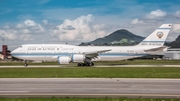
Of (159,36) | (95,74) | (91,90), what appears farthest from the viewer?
(159,36)

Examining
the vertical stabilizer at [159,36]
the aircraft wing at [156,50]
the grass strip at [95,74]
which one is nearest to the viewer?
the grass strip at [95,74]

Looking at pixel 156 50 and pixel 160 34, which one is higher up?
pixel 160 34

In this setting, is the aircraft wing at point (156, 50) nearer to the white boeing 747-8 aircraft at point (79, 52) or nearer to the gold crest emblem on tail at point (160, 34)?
the white boeing 747-8 aircraft at point (79, 52)

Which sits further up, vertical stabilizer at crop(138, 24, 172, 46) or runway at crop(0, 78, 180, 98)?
vertical stabilizer at crop(138, 24, 172, 46)

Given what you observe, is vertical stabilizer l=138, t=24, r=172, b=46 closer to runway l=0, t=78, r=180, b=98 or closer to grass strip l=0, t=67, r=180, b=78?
grass strip l=0, t=67, r=180, b=78

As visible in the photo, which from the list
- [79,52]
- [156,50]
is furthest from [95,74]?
[156,50]

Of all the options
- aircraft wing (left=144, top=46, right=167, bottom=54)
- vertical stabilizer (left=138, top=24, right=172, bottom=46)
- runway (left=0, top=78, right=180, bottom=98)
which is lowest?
runway (left=0, top=78, right=180, bottom=98)

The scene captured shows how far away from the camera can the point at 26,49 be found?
48.7 m

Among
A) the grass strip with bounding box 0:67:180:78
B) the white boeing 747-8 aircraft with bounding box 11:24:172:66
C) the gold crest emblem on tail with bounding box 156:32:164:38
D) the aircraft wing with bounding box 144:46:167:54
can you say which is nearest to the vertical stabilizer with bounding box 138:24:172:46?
the gold crest emblem on tail with bounding box 156:32:164:38

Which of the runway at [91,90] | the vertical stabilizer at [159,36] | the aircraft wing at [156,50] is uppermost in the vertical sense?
the vertical stabilizer at [159,36]

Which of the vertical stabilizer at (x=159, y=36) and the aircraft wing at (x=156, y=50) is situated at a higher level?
the vertical stabilizer at (x=159, y=36)

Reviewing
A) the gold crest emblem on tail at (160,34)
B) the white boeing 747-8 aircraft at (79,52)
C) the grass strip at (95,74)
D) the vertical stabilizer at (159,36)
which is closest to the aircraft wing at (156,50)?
the white boeing 747-8 aircraft at (79,52)

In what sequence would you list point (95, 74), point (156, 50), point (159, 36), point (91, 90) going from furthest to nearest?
point (159, 36), point (156, 50), point (95, 74), point (91, 90)

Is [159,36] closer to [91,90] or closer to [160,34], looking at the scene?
[160,34]
